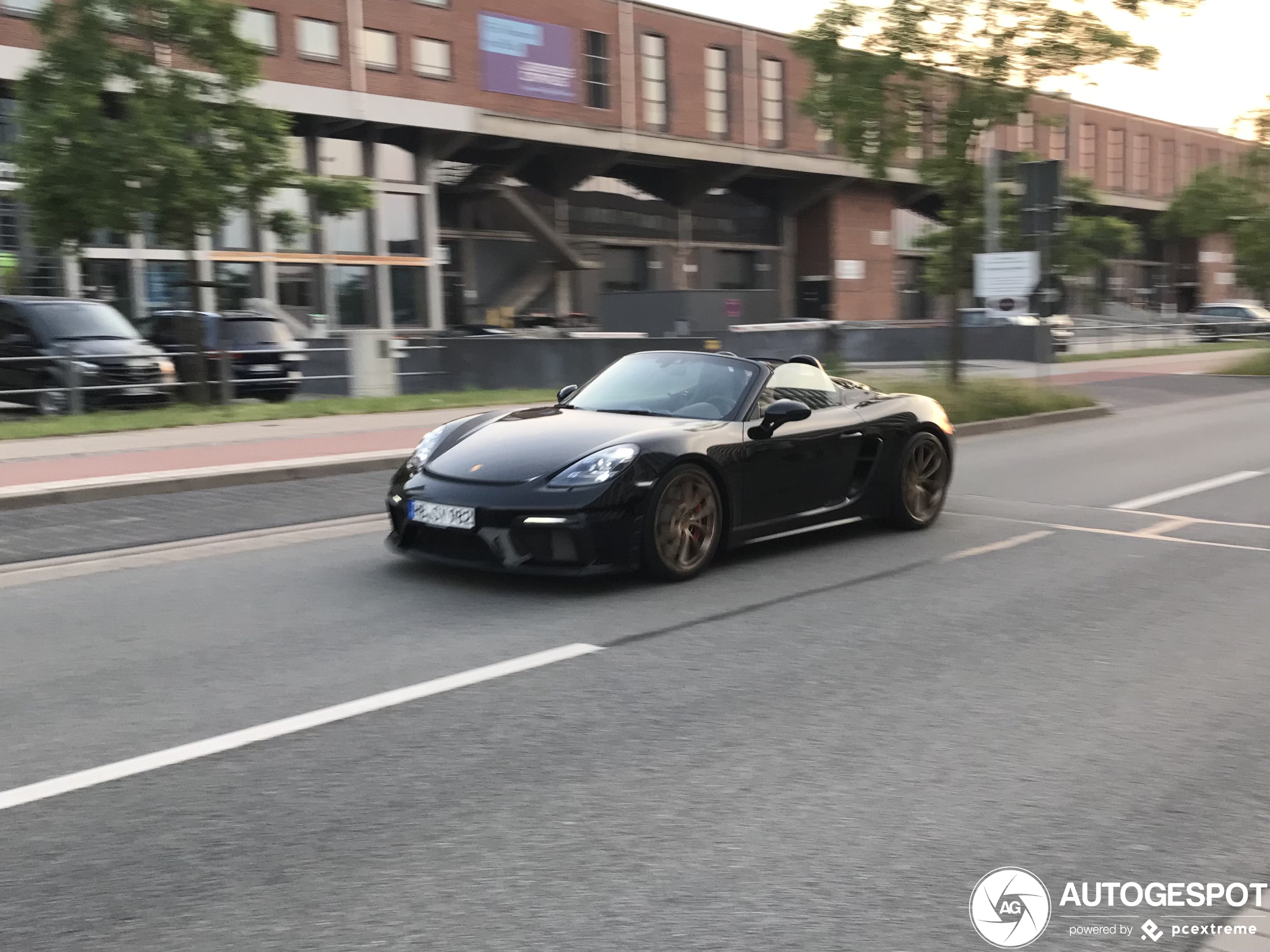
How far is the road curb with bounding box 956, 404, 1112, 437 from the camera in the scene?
16.7 metres

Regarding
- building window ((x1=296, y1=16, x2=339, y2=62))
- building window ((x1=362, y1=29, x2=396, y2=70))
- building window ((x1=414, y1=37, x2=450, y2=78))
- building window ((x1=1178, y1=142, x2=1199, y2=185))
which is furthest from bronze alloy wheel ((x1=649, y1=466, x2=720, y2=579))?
building window ((x1=1178, y1=142, x2=1199, y2=185))

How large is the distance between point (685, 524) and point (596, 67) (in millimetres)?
43005

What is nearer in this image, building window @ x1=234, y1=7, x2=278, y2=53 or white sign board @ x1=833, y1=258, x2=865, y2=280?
building window @ x1=234, y1=7, x2=278, y2=53

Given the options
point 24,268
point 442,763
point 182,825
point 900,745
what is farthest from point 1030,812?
point 24,268

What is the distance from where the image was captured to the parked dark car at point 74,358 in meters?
16.6

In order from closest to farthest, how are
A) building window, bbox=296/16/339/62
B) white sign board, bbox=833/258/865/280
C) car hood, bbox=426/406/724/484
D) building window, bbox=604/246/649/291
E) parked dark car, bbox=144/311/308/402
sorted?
car hood, bbox=426/406/724/484, parked dark car, bbox=144/311/308/402, building window, bbox=296/16/339/62, building window, bbox=604/246/649/291, white sign board, bbox=833/258/865/280

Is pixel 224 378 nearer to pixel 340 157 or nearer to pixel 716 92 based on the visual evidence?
pixel 340 157

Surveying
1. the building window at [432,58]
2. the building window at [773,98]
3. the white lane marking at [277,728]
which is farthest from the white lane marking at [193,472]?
the building window at [773,98]

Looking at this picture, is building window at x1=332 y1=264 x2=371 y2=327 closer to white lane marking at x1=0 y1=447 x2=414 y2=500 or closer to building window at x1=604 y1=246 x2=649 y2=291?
building window at x1=604 y1=246 x2=649 y2=291

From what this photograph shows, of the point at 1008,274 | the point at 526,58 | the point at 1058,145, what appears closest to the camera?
the point at 1008,274

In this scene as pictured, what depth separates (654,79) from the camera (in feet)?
163

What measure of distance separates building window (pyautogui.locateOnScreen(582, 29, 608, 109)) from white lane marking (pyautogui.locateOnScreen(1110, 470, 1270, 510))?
37.5 meters

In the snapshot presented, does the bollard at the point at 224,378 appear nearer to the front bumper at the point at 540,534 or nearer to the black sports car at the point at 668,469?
the black sports car at the point at 668,469

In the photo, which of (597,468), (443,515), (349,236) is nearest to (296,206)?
(349,236)
